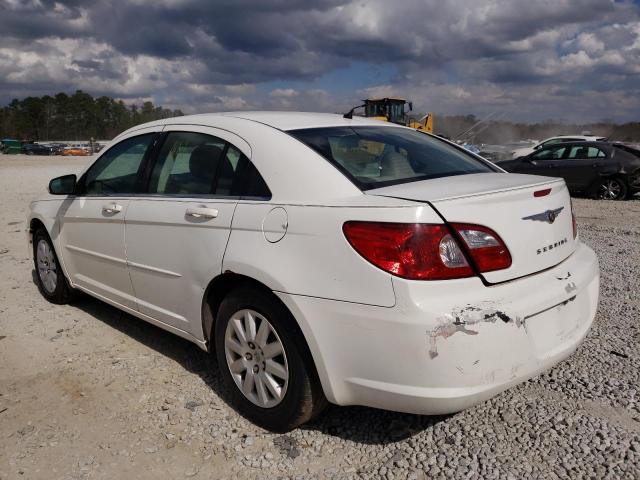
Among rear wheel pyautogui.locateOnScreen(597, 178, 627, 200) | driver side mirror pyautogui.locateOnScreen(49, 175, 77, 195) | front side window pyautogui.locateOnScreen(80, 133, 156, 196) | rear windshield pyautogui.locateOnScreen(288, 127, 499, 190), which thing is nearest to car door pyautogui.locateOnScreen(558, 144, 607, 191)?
rear wheel pyautogui.locateOnScreen(597, 178, 627, 200)

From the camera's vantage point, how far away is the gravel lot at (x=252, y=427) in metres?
2.53

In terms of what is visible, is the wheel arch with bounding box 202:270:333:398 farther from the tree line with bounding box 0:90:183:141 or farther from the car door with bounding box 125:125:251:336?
the tree line with bounding box 0:90:183:141

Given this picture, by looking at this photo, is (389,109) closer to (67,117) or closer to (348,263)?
(348,263)

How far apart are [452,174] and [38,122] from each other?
131 m

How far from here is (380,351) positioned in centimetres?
226

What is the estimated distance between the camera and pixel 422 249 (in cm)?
221

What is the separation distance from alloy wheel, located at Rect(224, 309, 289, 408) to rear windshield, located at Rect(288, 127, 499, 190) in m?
0.87

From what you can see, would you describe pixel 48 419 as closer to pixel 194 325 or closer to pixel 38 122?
pixel 194 325

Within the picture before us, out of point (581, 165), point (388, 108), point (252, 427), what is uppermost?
point (388, 108)

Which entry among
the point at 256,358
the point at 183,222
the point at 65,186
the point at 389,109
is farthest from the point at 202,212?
the point at 389,109

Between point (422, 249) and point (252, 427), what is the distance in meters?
1.40

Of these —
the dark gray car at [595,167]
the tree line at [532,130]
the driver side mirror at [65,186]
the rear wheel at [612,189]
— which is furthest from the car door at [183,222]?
the tree line at [532,130]

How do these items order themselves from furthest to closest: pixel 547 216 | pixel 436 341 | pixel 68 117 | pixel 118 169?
pixel 68 117, pixel 118 169, pixel 547 216, pixel 436 341

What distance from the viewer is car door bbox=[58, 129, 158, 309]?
147 inches
